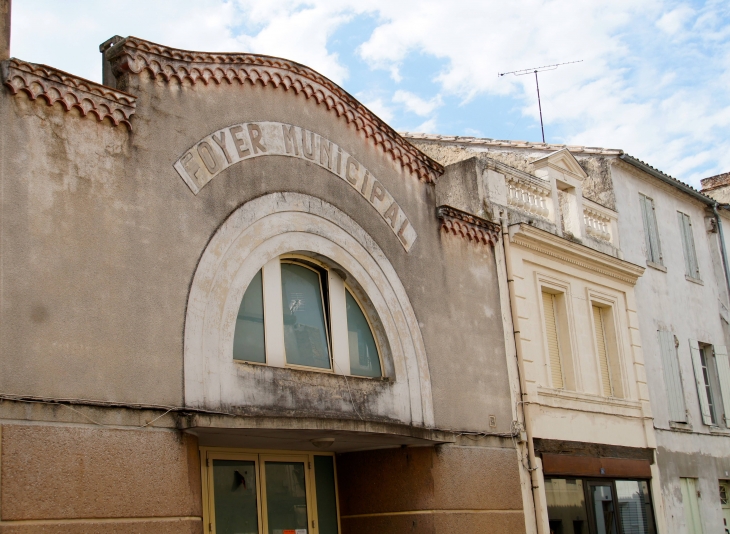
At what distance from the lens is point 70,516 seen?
7.52m

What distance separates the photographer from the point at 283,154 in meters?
10.5

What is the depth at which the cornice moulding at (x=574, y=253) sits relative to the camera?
14.0 meters

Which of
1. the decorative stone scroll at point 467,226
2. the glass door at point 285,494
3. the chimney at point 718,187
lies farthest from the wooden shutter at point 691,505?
the chimney at point 718,187

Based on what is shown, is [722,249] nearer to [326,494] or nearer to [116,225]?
[326,494]

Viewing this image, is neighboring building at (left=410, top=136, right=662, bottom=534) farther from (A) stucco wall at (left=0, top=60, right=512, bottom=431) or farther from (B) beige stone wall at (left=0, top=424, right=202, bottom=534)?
(B) beige stone wall at (left=0, top=424, right=202, bottom=534)

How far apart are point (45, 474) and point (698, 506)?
42.1ft

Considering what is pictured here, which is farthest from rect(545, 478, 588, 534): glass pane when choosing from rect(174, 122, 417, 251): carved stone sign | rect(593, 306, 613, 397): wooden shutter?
rect(174, 122, 417, 251): carved stone sign

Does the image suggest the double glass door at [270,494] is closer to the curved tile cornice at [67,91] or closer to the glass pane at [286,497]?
the glass pane at [286,497]

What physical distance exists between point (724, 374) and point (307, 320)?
36.6 feet

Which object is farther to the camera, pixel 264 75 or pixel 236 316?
pixel 264 75

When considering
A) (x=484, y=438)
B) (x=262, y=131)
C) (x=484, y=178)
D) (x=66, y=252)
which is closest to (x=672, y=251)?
(x=484, y=178)

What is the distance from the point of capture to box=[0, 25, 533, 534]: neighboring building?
25.6 ft

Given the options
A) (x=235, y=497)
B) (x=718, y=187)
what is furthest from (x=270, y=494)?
(x=718, y=187)

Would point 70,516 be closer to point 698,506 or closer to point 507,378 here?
point 507,378
